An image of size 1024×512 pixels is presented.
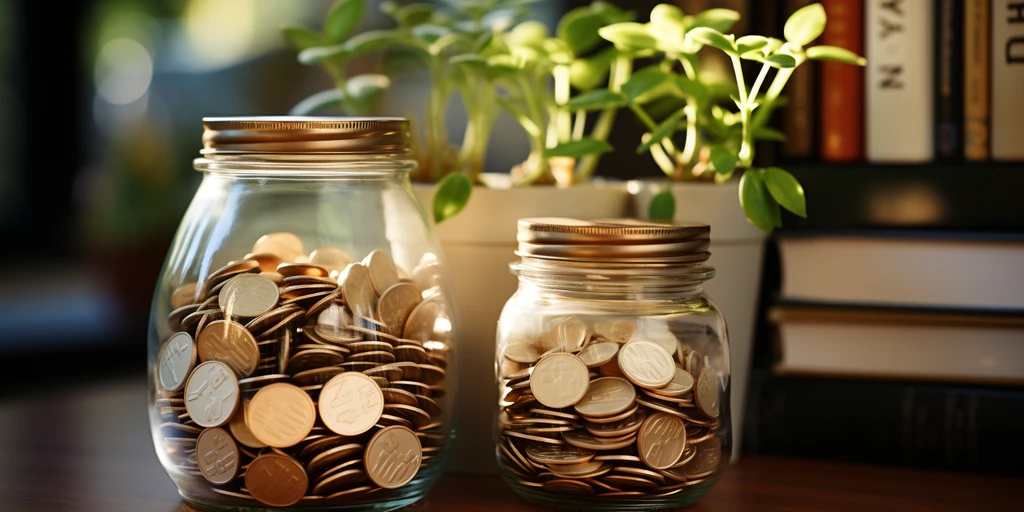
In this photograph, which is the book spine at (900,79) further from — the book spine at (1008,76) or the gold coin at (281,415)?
the gold coin at (281,415)

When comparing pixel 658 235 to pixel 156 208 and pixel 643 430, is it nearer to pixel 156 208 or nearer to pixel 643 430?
pixel 643 430

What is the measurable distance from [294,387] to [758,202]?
0.37 metres

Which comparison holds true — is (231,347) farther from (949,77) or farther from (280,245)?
(949,77)

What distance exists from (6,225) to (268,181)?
1.76 metres

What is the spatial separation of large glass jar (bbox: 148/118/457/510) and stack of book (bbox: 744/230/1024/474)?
13.8 inches

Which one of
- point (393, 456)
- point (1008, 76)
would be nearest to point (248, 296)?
point (393, 456)

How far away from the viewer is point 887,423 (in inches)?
34.7

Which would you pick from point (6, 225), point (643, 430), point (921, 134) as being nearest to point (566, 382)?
point (643, 430)

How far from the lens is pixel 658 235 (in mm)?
678

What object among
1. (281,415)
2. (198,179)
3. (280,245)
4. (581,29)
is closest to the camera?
(281,415)

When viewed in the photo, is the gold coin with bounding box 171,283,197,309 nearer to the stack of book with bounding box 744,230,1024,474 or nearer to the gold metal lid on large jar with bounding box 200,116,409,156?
the gold metal lid on large jar with bounding box 200,116,409,156

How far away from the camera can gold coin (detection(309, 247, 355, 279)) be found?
2.35 feet

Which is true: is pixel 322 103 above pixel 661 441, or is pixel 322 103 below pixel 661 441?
above

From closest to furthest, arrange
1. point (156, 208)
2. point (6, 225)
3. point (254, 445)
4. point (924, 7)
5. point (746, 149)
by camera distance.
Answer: point (254, 445), point (746, 149), point (924, 7), point (156, 208), point (6, 225)
